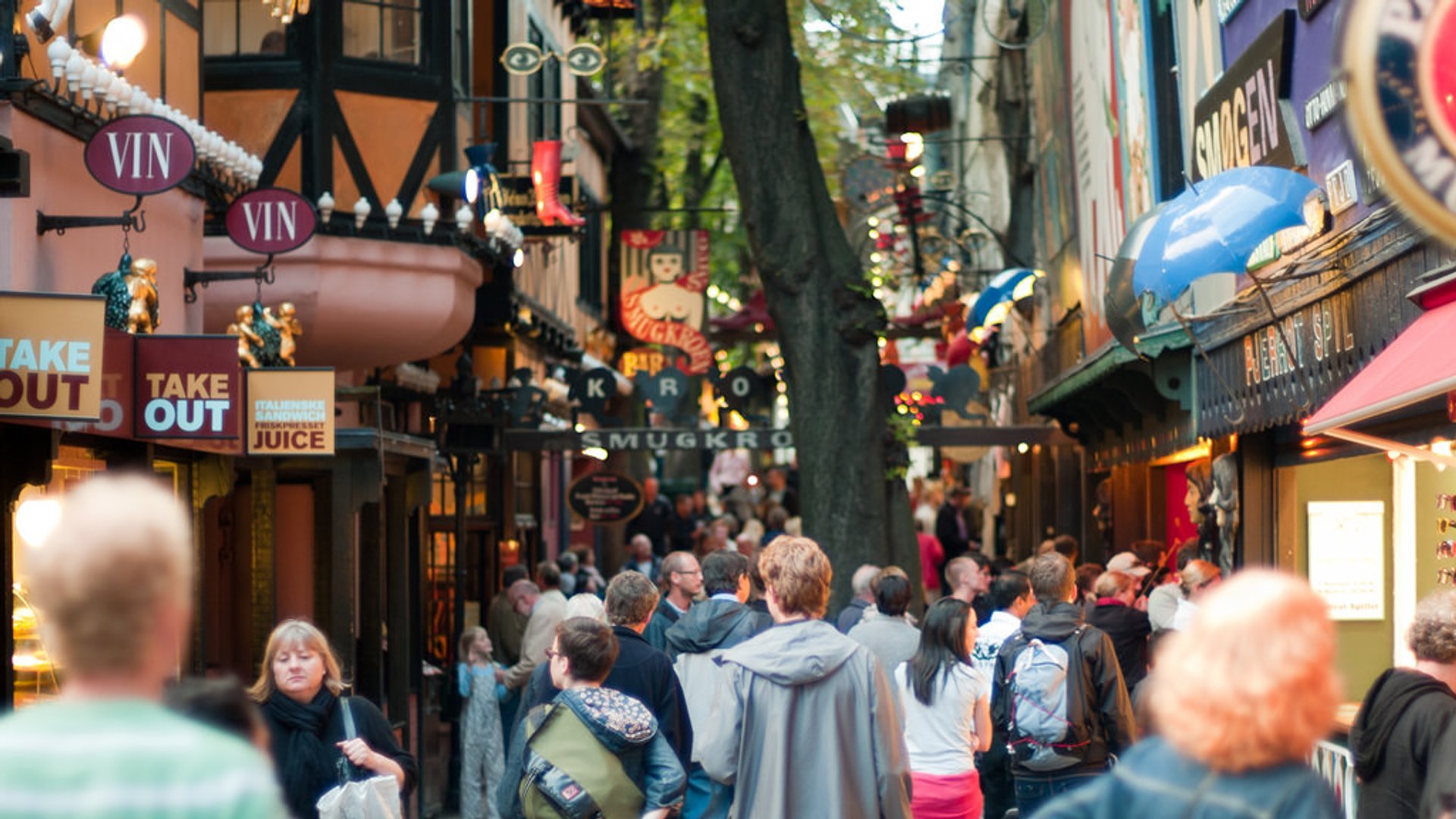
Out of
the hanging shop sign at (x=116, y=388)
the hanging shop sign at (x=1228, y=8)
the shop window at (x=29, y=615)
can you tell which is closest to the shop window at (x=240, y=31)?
Result: the hanging shop sign at (x=116, y=388)

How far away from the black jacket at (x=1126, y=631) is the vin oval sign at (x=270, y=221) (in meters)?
5.45

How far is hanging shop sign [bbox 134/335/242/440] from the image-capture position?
10805mm

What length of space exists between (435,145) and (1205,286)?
257 inches

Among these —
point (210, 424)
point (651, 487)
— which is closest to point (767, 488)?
point (651, 487)

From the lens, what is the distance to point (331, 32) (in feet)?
53.9

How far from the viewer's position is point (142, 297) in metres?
11.5

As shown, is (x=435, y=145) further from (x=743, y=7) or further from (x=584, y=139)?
(x=584, y=139)

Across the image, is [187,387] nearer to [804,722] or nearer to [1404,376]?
[804,722]

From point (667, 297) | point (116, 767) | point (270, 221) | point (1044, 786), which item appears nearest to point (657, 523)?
point (667, 297)

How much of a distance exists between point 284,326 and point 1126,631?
6.34m

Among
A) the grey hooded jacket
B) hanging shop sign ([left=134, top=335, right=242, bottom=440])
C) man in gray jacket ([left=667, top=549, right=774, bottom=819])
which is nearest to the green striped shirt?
the grey hooded jacket

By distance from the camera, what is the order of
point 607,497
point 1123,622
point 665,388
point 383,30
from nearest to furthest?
1. point 1123,622
2. point 383,30
3. point 607,497
4. point 665,388

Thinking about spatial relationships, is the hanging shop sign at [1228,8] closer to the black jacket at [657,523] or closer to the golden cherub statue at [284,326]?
Result: the golden cherub statue at [284,326]

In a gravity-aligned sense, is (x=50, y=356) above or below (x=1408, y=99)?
below
